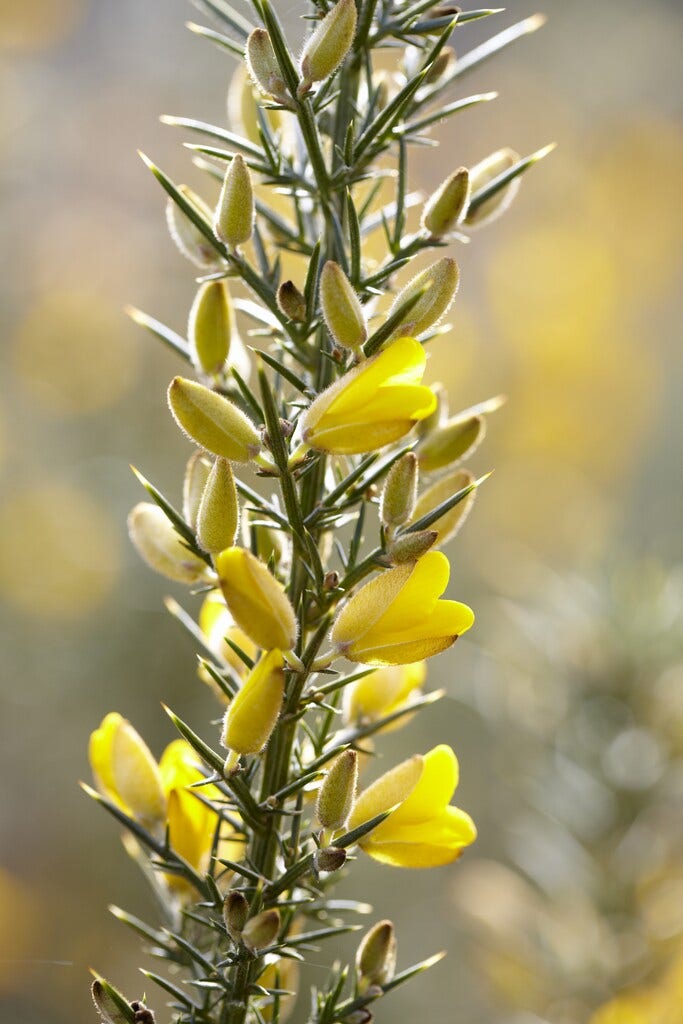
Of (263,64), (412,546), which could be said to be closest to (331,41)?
(263,64)

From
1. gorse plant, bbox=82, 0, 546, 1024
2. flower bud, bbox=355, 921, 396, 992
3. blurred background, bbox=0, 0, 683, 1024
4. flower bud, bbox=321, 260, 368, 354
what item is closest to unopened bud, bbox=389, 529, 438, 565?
gorse plant, bbox=82, 0, 546, 1024

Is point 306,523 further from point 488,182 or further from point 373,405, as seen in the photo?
point 488,182

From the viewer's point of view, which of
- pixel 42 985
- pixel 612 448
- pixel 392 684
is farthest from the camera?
pixel 612 448

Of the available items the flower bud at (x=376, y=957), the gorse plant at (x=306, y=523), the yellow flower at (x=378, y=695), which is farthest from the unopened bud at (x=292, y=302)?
the flower bud at (x=376, y=957)

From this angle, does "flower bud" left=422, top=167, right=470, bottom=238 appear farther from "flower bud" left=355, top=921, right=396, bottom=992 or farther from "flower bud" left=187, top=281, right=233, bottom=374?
"flower bud" left=355, top=921, right=396, bottom=992

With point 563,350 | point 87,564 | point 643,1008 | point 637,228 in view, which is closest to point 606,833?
point 643,1008

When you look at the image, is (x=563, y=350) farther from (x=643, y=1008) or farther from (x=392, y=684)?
(x=392, y=684)

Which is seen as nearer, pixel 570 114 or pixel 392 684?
pixel 392 684
